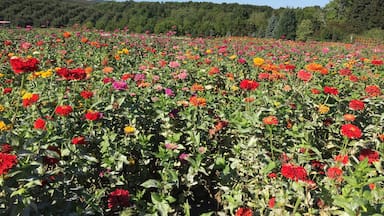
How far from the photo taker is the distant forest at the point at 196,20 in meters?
25.7

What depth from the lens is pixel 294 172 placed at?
1.68 meters

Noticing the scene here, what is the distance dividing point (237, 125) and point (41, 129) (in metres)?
1.36

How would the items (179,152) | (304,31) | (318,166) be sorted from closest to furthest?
(318,166) < (179,152) < (304,31)

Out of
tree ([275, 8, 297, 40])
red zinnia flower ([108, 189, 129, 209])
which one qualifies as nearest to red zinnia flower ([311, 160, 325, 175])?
red zinnia flower ([108, 189, 129, 209])

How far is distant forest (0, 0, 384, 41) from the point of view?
1013 inches

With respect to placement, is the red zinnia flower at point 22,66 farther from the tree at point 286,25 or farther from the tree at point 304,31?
the tree at point 286,25

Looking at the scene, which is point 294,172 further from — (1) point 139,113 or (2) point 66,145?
(1) point 139,113

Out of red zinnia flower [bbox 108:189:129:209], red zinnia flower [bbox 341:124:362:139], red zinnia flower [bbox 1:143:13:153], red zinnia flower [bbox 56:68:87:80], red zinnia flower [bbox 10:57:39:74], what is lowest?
red zinnia flower [bbox 108:189:129:209]

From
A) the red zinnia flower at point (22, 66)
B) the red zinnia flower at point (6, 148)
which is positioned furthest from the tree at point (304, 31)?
the red zinnia flower at point (6, 148)

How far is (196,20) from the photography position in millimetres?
34062

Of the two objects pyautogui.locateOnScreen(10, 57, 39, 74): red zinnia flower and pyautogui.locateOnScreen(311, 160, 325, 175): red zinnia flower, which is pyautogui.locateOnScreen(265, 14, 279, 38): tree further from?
pyautogui.locateOnScreen(10, 57, 39, 74): red zinnia flower

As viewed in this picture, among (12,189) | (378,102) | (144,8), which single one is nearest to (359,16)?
(144,8)

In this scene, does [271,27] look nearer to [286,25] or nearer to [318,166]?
[286,25]

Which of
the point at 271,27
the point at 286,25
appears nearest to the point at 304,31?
the point at 286,25
